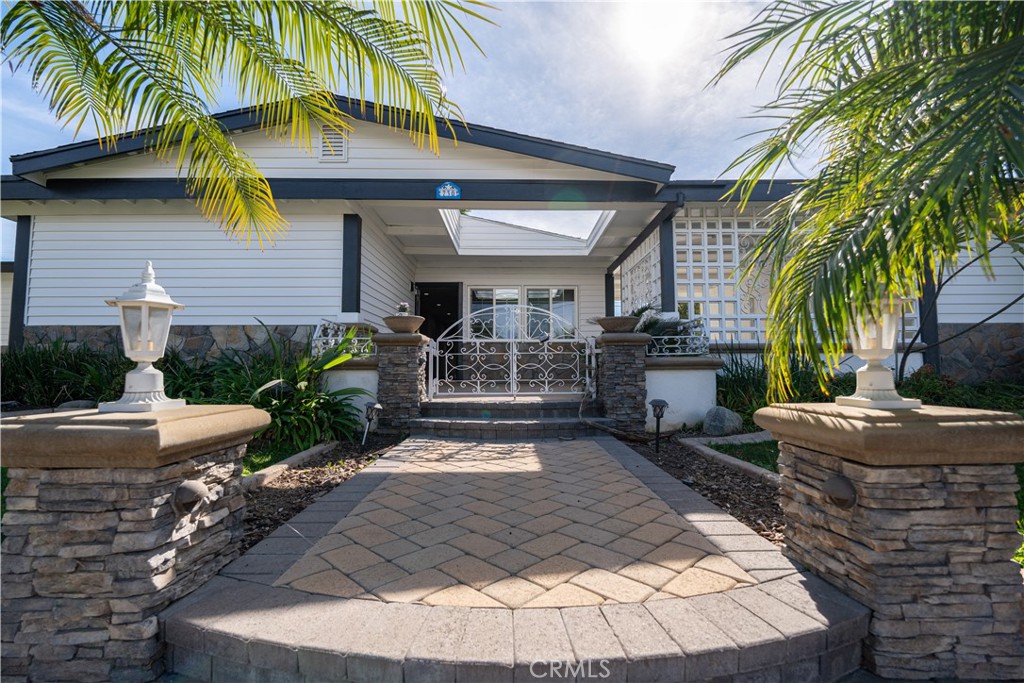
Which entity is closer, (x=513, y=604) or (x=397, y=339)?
(x=513, y=604)

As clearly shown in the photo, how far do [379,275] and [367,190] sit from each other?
1877mm

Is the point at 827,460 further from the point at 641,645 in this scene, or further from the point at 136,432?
the point at 136,432

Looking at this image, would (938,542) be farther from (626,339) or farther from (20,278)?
(20,278)

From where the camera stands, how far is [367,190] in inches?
256

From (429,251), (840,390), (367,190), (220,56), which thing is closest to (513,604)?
(220,56)

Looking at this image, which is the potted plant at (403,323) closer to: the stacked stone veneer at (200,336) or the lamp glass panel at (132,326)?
the stacked stone veneer at (200,336)

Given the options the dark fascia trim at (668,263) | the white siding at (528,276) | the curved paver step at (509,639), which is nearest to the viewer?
the curved paver step at (509,639)

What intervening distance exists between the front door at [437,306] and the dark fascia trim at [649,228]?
4.26 metres

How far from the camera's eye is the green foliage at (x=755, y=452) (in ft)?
12.9

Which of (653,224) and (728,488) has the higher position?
(653,224)

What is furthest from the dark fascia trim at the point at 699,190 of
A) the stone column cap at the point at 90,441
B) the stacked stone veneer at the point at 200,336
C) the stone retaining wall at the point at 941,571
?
the stone column cap at the point at 90,441

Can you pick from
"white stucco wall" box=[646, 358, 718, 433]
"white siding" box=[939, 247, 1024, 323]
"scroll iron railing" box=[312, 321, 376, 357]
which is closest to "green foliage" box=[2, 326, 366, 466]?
"scroll iron railing" box=[312, 321, 376, 357]

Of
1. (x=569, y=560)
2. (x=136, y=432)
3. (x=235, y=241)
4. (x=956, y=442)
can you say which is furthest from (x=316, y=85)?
(x=235, y=241)

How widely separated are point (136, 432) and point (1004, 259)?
11.2 metres
